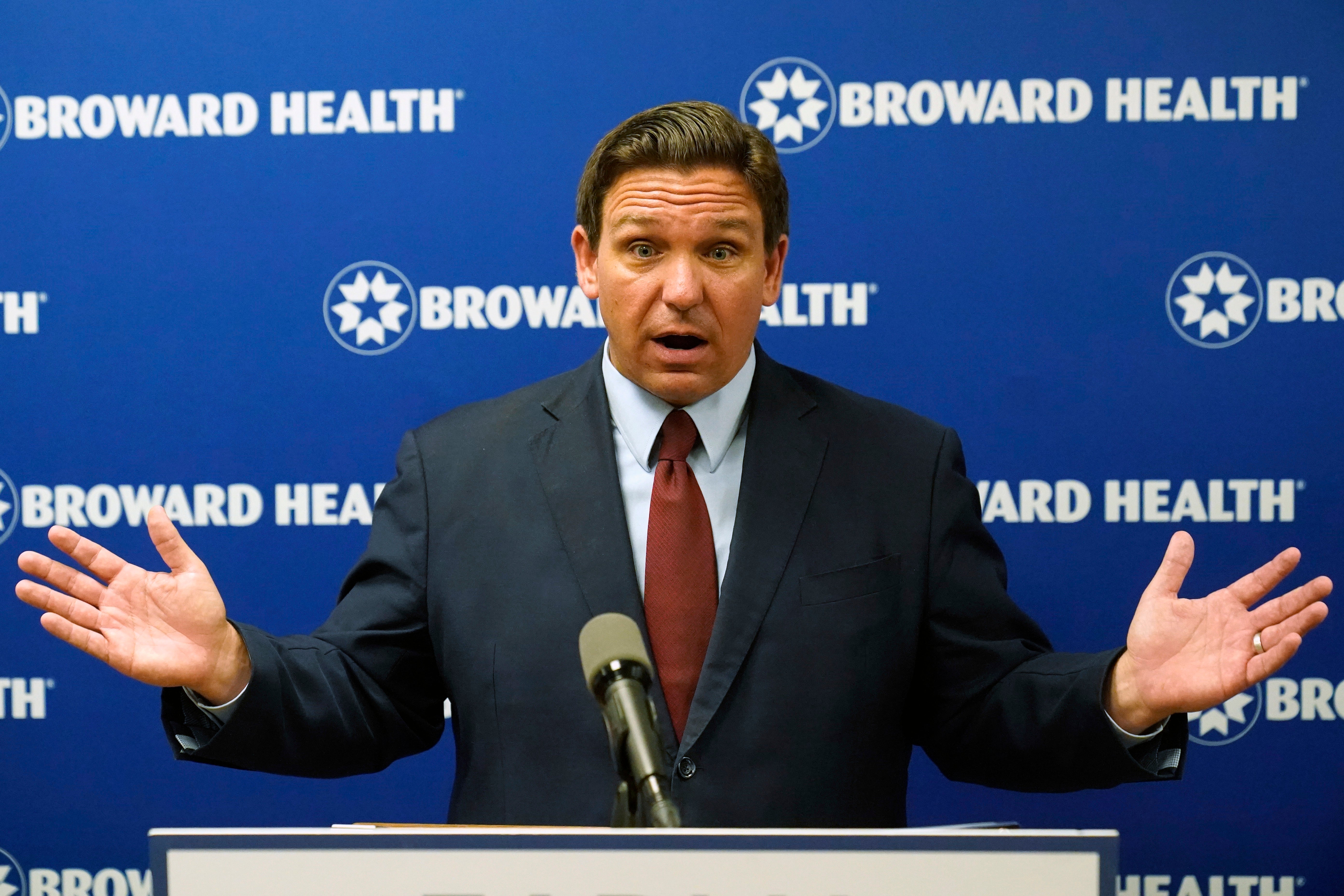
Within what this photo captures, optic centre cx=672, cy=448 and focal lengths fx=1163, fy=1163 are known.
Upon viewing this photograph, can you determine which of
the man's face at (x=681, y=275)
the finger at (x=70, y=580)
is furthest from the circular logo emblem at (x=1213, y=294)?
the finger at (x=70, y=580)

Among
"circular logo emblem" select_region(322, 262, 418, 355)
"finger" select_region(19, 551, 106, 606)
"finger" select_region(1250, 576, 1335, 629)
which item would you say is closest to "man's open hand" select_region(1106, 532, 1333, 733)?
"finger" select_region(1250, 576, 1335, 629)

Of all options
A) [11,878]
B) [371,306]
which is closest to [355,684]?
[371,306]

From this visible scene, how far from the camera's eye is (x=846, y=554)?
1.71 m

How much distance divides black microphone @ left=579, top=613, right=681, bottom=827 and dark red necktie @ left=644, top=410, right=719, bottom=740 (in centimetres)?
62

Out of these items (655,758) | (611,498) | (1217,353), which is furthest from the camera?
(1217,353)

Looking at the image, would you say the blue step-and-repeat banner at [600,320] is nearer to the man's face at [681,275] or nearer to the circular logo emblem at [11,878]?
the circular logo emblem at [11,878]

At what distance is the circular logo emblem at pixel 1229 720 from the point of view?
2.41 metres

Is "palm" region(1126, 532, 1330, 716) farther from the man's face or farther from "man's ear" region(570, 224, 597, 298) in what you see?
"man's ear" region(570, 224, 597, 298)

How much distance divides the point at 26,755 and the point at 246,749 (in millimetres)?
1363

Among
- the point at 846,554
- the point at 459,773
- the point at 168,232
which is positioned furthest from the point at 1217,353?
the point at 168,232

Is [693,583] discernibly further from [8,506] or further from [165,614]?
[8,506]

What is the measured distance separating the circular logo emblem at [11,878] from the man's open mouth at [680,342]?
6.36ft

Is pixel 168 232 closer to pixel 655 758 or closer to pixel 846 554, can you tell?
pixel 846 554

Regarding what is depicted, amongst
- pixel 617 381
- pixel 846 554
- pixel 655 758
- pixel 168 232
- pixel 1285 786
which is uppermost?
pixel 168 232
